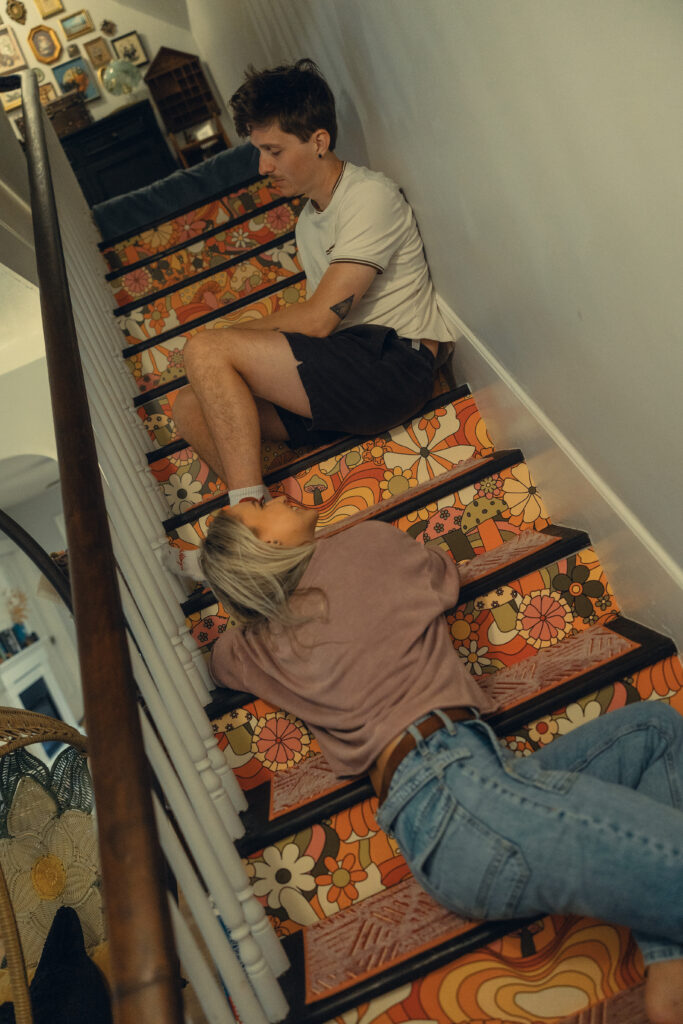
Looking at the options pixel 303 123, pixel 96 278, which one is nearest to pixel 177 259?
pixel 96 278

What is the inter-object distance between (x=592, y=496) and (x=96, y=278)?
192cm

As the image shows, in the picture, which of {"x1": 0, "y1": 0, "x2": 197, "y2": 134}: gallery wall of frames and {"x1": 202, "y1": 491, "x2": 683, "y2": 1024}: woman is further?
{"x1": 0, "y1": 0, "x2": 197, "y2": 134}: gallery wall of frames

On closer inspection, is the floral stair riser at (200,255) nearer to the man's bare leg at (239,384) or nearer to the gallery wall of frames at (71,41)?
the man's bare leg at (239,384)

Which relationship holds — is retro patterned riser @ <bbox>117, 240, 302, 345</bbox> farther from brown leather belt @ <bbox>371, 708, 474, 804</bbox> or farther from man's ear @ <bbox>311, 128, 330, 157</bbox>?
brown leather belt @ <bbox>371, 708, 474, 804</bbox>

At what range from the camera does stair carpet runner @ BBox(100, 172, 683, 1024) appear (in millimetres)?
1114

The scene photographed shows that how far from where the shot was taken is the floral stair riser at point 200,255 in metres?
2.87

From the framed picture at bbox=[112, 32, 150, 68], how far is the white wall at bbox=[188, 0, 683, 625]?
4709 millimetres

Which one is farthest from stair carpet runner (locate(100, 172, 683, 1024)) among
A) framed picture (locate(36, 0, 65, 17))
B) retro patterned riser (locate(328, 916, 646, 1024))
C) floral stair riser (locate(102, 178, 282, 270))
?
framed picture (locate(36, 0, 65, 17))

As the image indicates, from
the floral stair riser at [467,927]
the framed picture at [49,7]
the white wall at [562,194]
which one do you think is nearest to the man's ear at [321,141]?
the white wall at [562,194]

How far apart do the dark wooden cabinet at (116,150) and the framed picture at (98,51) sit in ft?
1.62

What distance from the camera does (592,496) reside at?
5.15 ft

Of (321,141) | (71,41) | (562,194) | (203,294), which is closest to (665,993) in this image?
(562,194)

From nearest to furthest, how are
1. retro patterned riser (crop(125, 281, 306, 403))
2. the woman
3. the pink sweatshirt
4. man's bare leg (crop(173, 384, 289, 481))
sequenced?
the woman < the pink sweatshirt < man's bare leg (crop(173, 384, 289, 481)) < retro patterned riser (crop(125, 281, 306, 403))

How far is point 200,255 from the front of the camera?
2867mm
